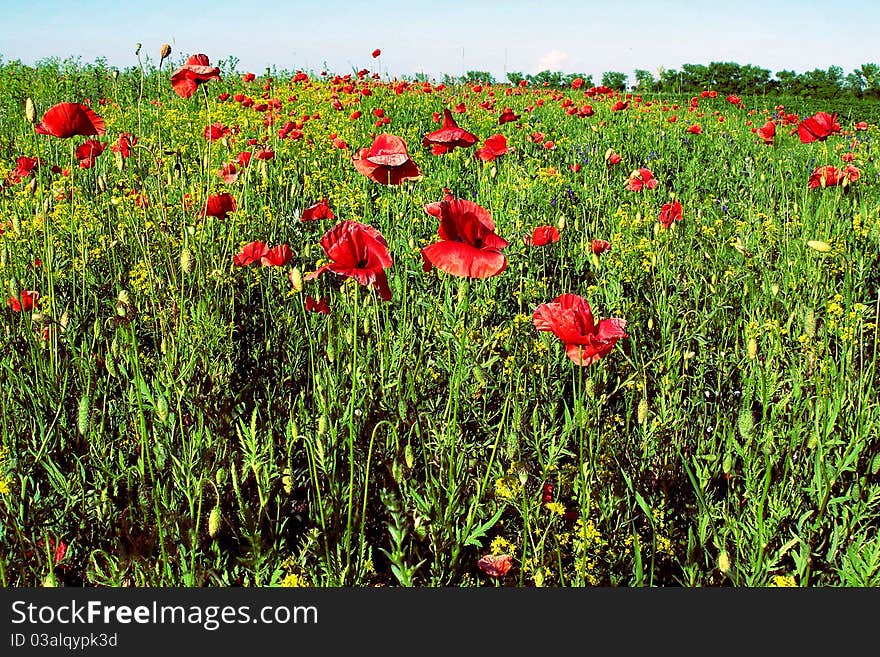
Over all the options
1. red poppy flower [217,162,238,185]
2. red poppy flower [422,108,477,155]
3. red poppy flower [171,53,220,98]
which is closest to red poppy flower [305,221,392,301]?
red poppy flower [422,108,477,155]

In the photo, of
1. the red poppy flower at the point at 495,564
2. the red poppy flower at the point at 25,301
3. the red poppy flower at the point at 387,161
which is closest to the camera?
the red poppy flower at the point at 495,564

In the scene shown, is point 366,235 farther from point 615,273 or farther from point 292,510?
point 615,273

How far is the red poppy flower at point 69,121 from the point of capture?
2.76 m

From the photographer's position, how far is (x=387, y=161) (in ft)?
7.24

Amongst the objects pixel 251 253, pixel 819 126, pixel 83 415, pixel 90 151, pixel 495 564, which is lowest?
pixel 495 564

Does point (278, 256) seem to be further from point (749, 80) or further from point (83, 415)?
point (749, 80)

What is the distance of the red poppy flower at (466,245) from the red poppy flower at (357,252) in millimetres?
164

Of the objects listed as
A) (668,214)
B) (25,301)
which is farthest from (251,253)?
(668,214)

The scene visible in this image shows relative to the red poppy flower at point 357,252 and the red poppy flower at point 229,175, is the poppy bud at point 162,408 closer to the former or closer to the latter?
the red poppy flower at point 357,252

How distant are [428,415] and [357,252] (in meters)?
0.63

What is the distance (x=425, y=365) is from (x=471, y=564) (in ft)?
2.87

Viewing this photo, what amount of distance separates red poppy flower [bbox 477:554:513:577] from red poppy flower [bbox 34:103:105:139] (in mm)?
2269

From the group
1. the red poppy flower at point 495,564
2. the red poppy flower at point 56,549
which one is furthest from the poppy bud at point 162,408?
the red poppy flower at point 495,564

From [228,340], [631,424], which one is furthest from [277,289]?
[631,424]
